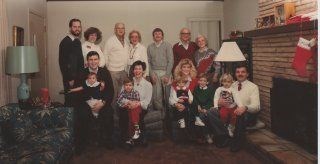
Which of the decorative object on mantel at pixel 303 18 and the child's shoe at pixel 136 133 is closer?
the decorative object on mantel at pixel 303 18

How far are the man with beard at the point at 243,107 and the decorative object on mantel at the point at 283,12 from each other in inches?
28.3

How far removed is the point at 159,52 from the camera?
16.8ft

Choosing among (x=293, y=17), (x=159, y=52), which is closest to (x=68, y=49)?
(x=159, y=52)

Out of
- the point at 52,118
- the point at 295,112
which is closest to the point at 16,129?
the point at 52,118

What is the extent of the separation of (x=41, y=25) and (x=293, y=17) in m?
4.09

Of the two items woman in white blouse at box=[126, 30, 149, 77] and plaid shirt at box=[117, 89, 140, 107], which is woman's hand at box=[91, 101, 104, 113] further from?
woman in white blouse at box=[126, 30, 149, 77]

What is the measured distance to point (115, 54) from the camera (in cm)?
495

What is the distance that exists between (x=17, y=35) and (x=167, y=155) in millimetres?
2308

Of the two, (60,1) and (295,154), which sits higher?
(60,1)

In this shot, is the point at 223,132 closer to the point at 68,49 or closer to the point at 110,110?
the point at 110,110

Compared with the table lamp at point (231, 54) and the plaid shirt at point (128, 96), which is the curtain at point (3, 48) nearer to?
the plaid shirt at point (128, 96)

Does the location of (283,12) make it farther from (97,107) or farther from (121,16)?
(121,16)

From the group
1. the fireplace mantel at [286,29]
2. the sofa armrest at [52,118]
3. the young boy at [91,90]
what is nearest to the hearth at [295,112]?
the fireplace mantel at [286,29]

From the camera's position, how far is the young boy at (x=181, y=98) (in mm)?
4348
